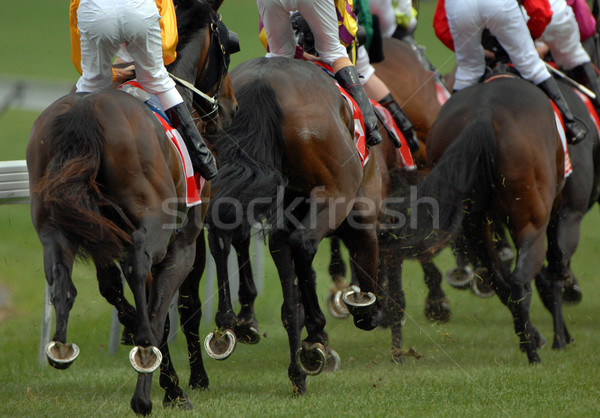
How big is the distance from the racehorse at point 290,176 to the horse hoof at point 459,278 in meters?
2.07

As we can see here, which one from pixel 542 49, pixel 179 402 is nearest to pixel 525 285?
pixel 179 402

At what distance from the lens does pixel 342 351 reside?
21.9 feet

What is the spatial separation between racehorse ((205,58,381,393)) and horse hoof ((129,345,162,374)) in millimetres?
1207

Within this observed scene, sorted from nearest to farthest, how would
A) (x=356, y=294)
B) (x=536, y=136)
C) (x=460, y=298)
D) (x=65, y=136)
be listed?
(x=65, y=136)
(x=356, y=294)
(x=536, y=136)
(x=460, y=298)

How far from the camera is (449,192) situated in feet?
19.1

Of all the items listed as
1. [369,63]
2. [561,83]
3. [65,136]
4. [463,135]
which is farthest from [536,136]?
[65,136]

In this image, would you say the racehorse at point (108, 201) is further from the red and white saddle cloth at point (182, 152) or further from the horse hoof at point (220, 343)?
the horse hoof at point (220, 343)

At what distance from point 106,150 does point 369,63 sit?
4.02 m

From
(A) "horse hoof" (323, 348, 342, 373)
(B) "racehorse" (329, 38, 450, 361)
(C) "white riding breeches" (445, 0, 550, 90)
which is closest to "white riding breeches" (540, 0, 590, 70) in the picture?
(C) "white riding breeches" (445, 0, 550, 90)

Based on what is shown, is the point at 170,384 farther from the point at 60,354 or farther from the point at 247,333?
the point at 60,354

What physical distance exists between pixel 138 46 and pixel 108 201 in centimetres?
79

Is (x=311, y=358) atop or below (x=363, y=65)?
below

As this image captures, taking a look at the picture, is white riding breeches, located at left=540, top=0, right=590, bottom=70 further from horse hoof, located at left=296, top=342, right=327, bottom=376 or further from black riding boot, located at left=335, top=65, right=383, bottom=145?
horse hoof, located at left=296, top=342, right=327, bottom=376

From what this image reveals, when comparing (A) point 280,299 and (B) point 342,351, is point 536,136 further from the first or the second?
(A) point 280,299
